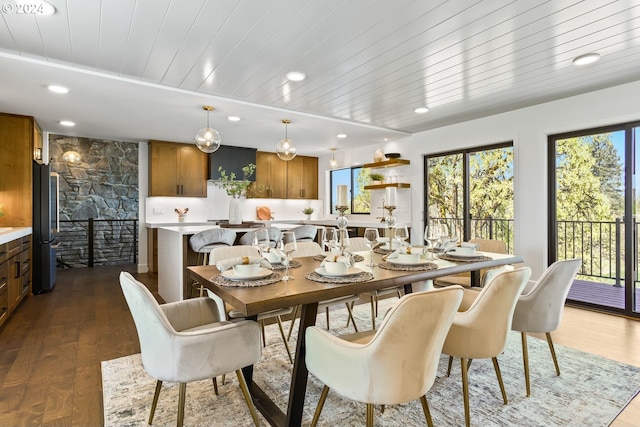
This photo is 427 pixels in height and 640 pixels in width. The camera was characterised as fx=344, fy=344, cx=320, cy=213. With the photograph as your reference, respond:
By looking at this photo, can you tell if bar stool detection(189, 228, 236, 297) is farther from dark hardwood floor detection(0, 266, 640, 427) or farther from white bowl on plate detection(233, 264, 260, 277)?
white bowl on plate detection(233, 264, 260, 277)

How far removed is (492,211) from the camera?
4.95 meters

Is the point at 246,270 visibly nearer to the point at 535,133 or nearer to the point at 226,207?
the point at 535,133

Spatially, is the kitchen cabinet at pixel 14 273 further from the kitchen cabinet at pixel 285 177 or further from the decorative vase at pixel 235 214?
the kitchen cabinet at pixel 285 177

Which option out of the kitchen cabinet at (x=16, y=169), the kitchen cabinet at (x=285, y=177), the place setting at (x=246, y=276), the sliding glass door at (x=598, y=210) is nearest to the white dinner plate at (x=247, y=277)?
the place setting at (x=246, y=276)

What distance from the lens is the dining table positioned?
5.00 ft

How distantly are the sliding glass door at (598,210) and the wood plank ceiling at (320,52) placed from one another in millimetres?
651

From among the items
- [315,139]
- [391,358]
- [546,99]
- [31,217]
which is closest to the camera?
[391,358]

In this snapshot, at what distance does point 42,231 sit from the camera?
4.63m

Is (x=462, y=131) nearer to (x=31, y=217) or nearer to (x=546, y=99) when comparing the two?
(x=546, y=99)

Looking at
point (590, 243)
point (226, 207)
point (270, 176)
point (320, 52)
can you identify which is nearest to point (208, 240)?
point (320, 52)

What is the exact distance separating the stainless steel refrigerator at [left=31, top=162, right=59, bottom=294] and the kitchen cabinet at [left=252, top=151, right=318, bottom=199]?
3442mm

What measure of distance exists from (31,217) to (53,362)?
111 inches

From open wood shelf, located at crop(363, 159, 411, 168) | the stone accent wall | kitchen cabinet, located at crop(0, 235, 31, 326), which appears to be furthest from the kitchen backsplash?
kitchen cabinet, located at crop(0, 235, 31, 326)

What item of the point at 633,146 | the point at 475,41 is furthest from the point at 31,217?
the point at 633,146
